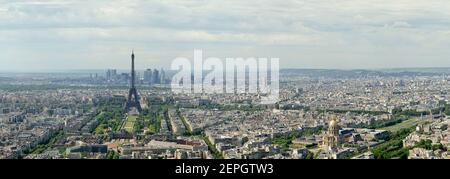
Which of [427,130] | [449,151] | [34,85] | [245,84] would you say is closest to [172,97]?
[245,84]

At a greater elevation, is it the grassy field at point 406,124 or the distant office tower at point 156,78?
Answer: the distant office tower at point 156,78

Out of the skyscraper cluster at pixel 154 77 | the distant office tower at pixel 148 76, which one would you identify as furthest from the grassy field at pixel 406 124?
the distant office tower at pixel 148 76

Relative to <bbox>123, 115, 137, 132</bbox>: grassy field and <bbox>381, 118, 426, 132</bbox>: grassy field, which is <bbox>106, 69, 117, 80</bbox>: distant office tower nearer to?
<bbox>123, 115, 137, 132</bbox>: grassy field

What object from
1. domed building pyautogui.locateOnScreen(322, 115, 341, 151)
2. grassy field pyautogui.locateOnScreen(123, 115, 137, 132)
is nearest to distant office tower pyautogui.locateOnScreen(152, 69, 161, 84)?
grassy field pyautogui.locateOnScreen(123, 115, 137, 132)

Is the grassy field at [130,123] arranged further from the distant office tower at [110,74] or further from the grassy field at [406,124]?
the distant office tower at [110,74]

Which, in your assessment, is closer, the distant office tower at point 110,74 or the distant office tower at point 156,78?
the distant office tower at point 156,78

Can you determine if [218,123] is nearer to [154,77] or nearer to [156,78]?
[156,78]

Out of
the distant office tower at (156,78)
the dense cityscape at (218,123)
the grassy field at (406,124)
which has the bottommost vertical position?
the grassy field at (406,124)
